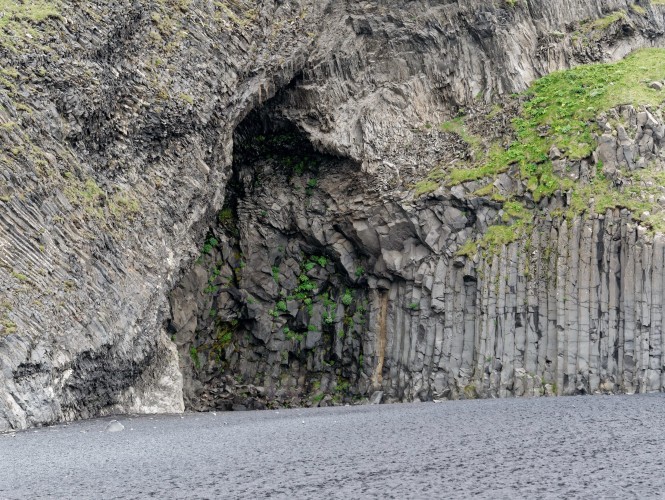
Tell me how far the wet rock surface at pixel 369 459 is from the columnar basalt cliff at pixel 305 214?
433cm

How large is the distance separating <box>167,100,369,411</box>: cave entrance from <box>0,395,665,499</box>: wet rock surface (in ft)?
34.4

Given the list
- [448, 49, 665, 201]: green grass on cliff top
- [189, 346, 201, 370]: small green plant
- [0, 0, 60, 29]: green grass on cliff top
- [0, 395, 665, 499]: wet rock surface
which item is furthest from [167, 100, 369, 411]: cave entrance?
[0, 395, 665, 499]: wet rock surface

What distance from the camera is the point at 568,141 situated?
2020 cm

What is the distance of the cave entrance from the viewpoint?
22.3 metres

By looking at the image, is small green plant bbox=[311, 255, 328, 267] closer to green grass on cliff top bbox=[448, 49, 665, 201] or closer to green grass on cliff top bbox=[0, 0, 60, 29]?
green grass on cliff top bbox=[448, 49, 665, 201]

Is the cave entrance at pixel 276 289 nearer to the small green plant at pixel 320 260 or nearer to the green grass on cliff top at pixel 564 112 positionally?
the small green plant at pixel 320 260

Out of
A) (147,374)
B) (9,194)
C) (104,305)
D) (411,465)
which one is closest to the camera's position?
(411,465)

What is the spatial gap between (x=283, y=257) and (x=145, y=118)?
7924mm

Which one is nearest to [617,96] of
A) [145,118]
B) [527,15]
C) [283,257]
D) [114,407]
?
[527,15]

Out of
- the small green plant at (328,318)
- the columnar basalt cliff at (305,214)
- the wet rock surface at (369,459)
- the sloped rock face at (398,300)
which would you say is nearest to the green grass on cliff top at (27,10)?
the columnar basalt cliff at (305,214)

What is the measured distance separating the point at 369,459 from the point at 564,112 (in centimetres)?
1682

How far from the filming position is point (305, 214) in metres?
23.8

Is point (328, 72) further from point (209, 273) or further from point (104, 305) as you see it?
point (104, 305)

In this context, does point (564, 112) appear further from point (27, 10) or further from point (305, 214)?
point (27, 10)
